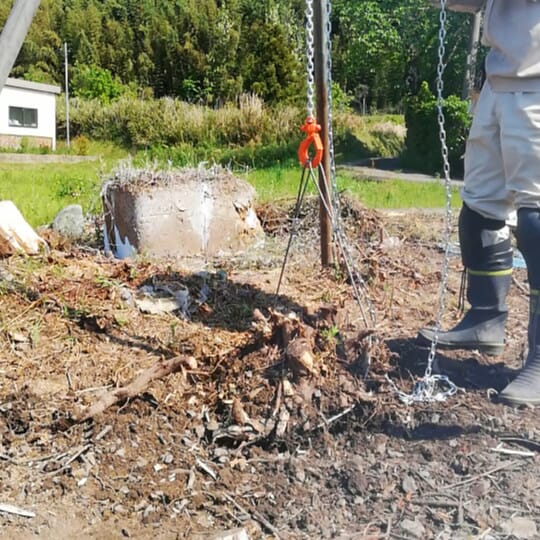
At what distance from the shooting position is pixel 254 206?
582cm

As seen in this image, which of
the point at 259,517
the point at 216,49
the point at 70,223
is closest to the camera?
the point at 259,517

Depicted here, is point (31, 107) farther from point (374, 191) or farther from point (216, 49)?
point (374, 191)

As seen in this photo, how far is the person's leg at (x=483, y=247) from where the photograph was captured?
2.71m

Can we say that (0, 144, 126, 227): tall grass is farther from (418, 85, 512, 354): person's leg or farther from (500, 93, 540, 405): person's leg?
(500, 93, 540, 405): person's leg

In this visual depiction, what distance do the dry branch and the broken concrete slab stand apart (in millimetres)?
1918

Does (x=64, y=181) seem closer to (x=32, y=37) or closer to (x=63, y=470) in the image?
(x=63, y=470)

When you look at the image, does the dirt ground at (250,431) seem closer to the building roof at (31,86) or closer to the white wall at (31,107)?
the white wall at (31,107)

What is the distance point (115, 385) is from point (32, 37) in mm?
37138

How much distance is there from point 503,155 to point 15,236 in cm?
298

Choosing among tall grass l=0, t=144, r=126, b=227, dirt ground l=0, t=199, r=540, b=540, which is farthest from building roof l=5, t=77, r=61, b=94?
dirt ground l=0, t=199, r=540, b=540

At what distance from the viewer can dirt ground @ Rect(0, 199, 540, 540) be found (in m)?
2.02

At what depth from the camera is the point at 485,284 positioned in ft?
9.18

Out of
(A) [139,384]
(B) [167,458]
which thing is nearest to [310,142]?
(A) [139,384]

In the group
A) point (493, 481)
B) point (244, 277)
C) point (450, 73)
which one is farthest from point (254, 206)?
point (450, 73)
